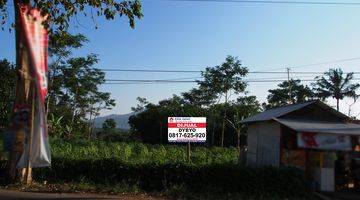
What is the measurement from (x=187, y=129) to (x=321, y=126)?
6576 millimetres

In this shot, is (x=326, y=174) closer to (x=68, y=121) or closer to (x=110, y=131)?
(x=68, y=121)

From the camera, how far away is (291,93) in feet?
216

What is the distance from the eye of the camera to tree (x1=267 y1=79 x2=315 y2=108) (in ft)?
216

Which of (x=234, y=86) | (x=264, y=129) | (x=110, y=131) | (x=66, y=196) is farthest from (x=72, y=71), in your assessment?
(x=66, y=196)

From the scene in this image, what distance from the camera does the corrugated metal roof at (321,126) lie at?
54.5 feet

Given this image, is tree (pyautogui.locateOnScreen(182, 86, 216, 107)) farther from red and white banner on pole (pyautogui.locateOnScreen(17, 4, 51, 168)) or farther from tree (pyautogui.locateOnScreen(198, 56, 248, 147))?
red and white banner on pole (pyautogui.locateOnScreen(17, 4, 51, 168))

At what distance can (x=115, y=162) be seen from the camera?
1820 cm

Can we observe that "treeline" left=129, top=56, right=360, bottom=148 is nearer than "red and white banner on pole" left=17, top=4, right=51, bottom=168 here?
No

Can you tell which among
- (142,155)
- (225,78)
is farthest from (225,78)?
(142,155)

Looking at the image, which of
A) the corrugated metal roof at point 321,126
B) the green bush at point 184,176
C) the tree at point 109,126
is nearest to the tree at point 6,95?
the green bush at point 184,176

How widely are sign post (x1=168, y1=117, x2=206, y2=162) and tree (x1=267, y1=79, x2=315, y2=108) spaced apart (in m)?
44.5

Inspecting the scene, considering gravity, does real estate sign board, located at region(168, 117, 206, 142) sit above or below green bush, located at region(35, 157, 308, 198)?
above

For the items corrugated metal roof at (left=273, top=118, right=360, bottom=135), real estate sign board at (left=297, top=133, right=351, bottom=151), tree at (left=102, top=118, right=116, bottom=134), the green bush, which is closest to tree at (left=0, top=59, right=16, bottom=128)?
the green bush

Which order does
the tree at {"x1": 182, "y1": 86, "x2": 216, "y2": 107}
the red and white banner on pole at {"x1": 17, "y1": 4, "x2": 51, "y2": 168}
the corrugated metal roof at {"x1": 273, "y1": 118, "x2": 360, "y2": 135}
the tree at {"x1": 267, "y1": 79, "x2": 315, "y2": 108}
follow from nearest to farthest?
the red and white banner on pole at {"x1": 17, "y1": 4, "x2": 51, "y2": 168}
the corrugated metal roof at {"x1": 273, "y1": 118, "x2": 360, "y2": 135}
the tree at {"x1": 182, "y1": 86, "x2": 216, "y2": 107}
the tree at {"x1": 267, "y1": 79, "x2": 315, "y2": 108}
